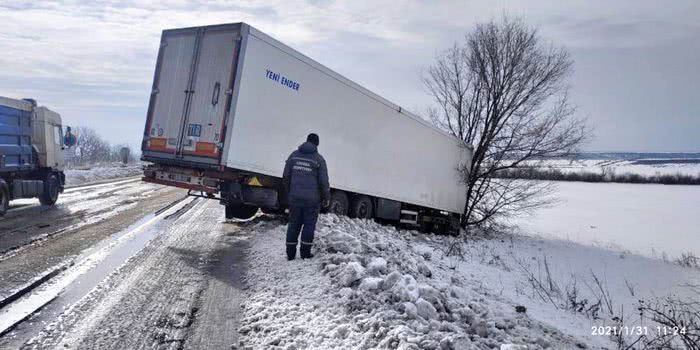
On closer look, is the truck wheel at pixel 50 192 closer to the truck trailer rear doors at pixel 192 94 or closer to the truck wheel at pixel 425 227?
the truck trailer rear doors at pixel 192 94

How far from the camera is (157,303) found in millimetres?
5008

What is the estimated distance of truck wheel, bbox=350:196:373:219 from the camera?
1295cm

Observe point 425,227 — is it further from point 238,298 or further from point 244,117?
point 238,298

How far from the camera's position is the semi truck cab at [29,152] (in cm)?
1195

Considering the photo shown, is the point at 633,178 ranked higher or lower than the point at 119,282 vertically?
higher

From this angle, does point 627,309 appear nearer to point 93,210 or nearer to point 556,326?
point 556,326

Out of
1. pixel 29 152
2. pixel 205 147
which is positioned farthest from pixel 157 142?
pixel 29 152

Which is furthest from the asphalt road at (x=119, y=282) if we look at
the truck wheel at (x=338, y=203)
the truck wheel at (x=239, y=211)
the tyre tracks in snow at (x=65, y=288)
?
the truck wheel at (x=338, y=203)

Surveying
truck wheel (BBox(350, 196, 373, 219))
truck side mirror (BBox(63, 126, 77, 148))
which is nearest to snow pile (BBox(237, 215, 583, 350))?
truck wheel (BBox(350, 196, 373, 219))

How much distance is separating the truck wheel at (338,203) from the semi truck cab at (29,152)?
7.43 metres

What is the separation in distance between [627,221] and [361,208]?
24.9 metres

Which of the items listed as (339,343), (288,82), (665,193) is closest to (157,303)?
(339,343)

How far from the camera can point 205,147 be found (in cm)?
914

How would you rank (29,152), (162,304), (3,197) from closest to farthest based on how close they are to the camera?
1. (162,304)
2. (3,197)
3. (29,152)
